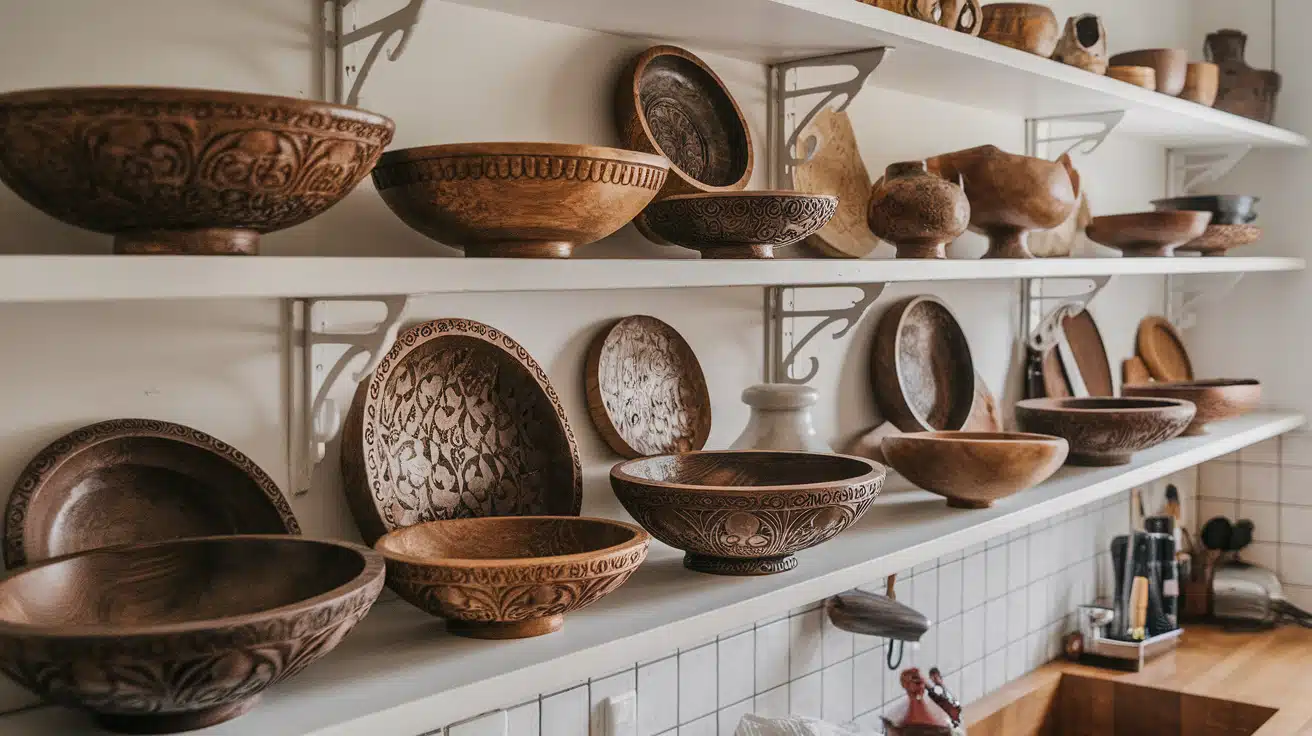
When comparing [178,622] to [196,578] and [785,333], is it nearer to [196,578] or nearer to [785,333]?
[196,578]

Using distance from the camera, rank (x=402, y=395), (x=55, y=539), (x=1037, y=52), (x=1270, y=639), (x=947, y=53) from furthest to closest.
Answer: (x=1270, y=639), (x=1037, y=52), (x=947, y=53), (x=402, y=395), (x=55, y=539)

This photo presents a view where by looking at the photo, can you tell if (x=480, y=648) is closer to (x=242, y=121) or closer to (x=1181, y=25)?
(x=242, y=121)

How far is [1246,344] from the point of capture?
314cm

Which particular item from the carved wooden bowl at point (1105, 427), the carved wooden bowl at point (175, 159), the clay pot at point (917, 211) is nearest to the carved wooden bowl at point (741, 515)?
the clay pot at point (917, 211)

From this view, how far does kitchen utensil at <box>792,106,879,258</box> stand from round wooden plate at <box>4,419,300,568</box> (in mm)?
960

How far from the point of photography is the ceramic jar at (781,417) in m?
1.62

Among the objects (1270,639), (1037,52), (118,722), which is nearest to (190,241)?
(118,722)

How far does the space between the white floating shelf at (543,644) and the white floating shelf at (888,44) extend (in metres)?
0.64

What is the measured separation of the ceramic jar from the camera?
1.62 m

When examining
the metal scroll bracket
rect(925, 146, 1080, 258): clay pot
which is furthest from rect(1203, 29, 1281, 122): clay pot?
the metal scroll bracket

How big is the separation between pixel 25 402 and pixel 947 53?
1221 mm

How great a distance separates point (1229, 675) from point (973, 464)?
3.98 feet

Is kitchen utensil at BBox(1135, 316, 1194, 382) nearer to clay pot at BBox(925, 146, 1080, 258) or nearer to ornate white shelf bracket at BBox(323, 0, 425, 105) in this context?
clay pot at BBox(925, 146, 1080, 258)

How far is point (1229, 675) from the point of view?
2559mm
